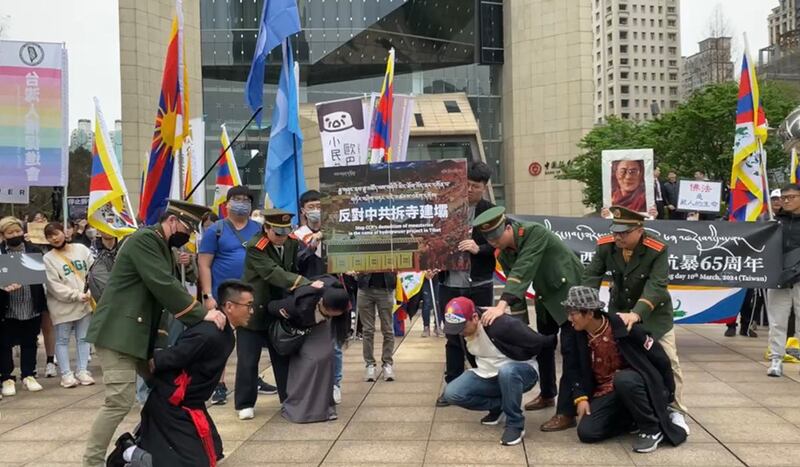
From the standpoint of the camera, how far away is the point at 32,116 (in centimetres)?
894

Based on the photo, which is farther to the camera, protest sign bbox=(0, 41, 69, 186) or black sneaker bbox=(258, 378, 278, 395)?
protest sign bbox=(0, 41, 69, 186)

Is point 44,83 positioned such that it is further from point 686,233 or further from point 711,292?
point 711,292

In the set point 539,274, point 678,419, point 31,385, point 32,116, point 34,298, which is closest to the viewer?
point 678,419

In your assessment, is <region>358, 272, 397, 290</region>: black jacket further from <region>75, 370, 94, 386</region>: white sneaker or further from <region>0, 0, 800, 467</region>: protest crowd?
<region>75, 370, 94, 386</region>: white sneaker

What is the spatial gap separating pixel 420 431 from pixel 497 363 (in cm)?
85

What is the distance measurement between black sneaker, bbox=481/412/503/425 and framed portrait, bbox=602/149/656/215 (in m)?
4.47

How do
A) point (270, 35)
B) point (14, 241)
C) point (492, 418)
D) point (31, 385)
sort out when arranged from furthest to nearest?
point (270, 35) < point (14, 241) < point (31, 385) < point (492, 418)

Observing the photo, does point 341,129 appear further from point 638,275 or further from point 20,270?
point 638,275

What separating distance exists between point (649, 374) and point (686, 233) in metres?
4.49

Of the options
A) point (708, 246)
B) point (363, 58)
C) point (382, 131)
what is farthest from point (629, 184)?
point (363, 58)

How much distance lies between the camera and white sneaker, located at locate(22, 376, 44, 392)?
7895 mm

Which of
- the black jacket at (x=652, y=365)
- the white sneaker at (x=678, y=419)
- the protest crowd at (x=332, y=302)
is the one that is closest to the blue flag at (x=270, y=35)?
the protest crowd at (x=332, y=302)

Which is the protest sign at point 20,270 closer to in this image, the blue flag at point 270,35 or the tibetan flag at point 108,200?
the tibetan flag at point 108,200

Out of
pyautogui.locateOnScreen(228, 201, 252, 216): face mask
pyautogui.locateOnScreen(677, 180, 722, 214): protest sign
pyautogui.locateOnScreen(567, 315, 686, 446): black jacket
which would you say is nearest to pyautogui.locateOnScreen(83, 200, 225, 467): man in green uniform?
pyautogui.locateOnScreen(228, 201, 252, 216): face mask
